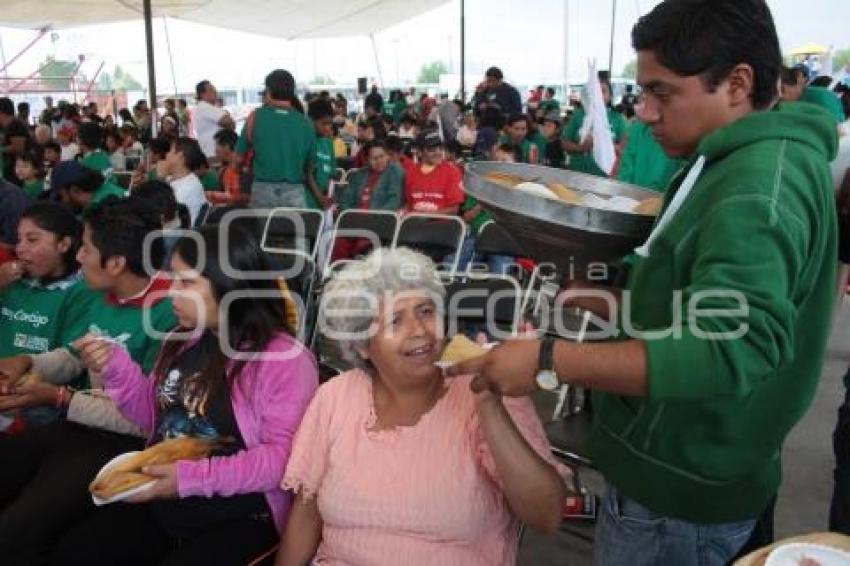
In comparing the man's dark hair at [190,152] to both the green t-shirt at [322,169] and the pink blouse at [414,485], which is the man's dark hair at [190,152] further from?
the pink blouse at [414,485]

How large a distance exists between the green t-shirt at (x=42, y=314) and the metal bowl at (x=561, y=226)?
1.90 metres

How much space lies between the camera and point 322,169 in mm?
6445

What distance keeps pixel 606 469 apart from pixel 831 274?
0.54 meters

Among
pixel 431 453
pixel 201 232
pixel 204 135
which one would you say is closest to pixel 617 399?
pixel 431 453

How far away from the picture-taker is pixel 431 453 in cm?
174

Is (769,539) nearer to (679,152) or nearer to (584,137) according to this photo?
(679,152)

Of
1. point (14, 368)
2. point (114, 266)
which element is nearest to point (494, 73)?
point (114, 266)

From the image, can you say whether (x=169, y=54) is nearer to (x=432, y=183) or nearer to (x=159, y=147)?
(x=159, y=147)

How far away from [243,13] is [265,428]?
618 inches

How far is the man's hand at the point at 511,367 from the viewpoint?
113 cm

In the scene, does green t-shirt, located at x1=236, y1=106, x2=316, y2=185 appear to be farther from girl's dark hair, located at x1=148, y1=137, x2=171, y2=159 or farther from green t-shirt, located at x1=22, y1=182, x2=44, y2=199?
green t-shirt, located at x1=22, y1=182, x2=44, y2=199

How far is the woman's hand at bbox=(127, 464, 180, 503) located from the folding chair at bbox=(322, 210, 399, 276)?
322 cm

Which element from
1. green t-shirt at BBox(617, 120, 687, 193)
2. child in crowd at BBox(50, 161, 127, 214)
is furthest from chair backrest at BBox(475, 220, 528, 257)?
child in crowd at BBox(50, 161, 127, 214)

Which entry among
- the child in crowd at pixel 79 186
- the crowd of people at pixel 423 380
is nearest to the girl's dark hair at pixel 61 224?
the crowd of people at pixel 423 380
